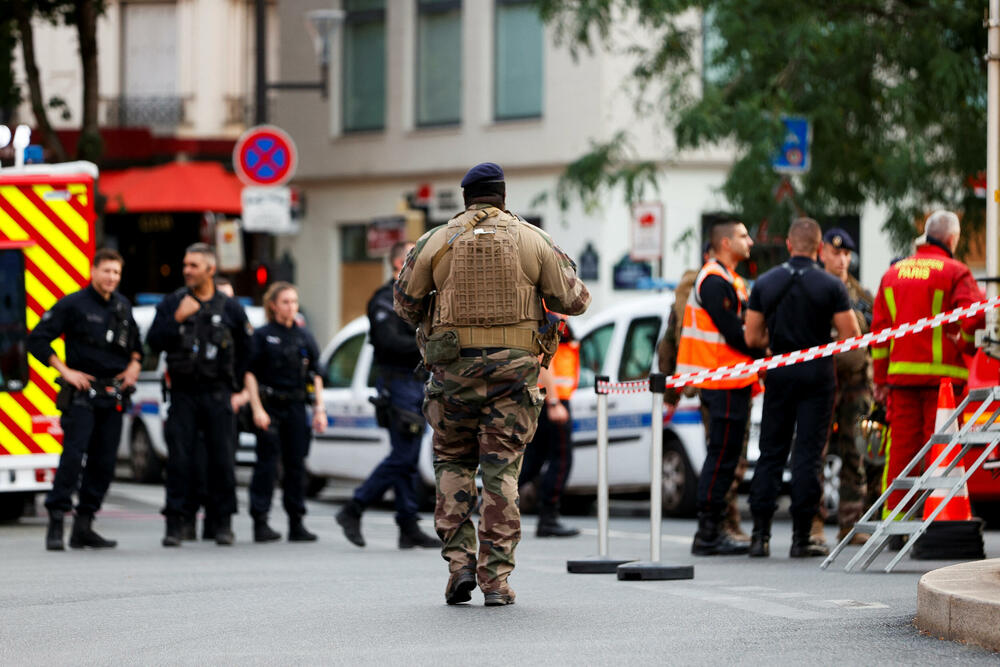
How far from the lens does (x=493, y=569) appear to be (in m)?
8.55

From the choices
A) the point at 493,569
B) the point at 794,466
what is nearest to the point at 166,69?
the point at 794,466

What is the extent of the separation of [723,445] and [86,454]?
414 cm

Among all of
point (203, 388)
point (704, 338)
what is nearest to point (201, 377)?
point (203, 388)

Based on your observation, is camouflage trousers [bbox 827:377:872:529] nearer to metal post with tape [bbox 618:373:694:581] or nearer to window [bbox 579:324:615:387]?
metal post with tape [bbox 618:373:694:581]

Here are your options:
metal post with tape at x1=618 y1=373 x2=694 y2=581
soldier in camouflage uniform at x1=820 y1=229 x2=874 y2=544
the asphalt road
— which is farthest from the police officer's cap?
metal post with tape at x1=618 y1=373 x2=694 y2=581

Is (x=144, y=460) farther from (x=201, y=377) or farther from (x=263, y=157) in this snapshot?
(x=201, y=377)

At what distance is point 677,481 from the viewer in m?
15.3

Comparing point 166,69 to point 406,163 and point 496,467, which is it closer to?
point 406,163

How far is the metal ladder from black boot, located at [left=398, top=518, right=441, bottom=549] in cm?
309

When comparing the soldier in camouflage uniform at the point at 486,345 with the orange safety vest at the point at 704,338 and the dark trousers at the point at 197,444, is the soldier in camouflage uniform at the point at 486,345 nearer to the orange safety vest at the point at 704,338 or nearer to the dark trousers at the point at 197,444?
the orange safety vest at the point at 704,338

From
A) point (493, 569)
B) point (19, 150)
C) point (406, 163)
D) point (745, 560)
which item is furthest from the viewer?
point (406, 163)

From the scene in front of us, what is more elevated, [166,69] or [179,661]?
[166,69]

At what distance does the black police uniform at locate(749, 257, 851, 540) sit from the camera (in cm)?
1115

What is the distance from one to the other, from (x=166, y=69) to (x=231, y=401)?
2324 cm
